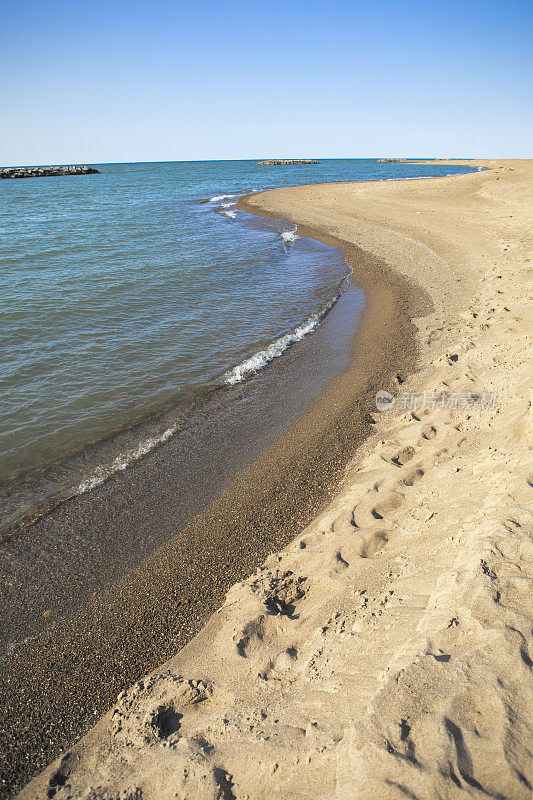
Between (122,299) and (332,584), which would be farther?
(122,299)

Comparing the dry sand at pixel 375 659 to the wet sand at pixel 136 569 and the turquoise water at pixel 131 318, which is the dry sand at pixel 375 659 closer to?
the wet sand at pixel 136 569

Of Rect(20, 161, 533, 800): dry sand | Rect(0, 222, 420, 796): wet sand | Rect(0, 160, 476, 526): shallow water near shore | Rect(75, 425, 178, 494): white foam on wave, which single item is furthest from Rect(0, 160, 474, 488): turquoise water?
Rect(20, 161, 533, 800): dry sand

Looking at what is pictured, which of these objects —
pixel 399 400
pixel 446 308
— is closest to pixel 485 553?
pixel 399 400

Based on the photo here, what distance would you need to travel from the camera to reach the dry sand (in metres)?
2.42

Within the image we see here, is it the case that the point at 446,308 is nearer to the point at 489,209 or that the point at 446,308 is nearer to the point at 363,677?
the point at 363,677

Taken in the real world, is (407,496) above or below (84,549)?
above

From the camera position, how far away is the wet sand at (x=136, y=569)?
378 cm

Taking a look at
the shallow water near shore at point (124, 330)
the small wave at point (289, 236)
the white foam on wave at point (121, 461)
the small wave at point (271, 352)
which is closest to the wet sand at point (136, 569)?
the white foam on wave at point (121, 461)

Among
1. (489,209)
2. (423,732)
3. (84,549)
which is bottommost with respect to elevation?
(84,549)

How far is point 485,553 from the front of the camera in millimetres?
3525

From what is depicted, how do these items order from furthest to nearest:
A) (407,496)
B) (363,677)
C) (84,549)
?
1. (84,549)
2. (407,496)
3. (363,677)

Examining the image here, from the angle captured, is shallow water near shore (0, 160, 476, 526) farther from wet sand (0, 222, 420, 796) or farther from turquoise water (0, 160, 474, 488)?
wet sand (0, 222, 420, 796)

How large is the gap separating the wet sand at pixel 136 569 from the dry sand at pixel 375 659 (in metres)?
0.28

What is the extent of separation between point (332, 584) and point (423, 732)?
175 centimetres
